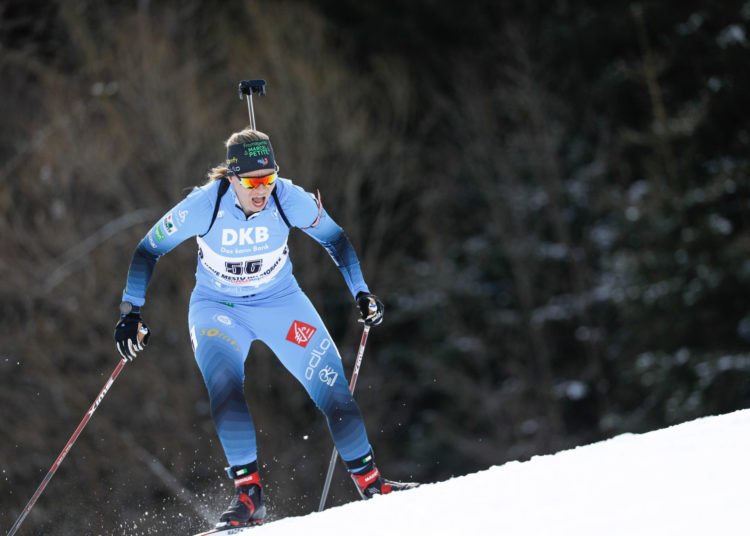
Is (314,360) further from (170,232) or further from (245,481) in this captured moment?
(170,232)

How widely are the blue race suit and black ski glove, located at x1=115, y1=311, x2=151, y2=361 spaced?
0.09 meters

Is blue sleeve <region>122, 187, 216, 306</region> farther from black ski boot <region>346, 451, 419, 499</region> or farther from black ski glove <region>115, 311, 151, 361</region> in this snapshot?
black ski boot <region>346, 451, 419, 499</region>

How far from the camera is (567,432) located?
64.1 ft

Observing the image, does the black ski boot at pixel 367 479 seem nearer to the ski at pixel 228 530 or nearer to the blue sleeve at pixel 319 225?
the ski at pixel 228 530

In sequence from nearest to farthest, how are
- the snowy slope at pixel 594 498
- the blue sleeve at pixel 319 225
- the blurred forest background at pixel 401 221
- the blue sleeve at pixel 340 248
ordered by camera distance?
the snowy slope at pixel 594 498, the blue sleeve at pixel 319 225, the blue sleeve at pixel 340 248, the blurred forest background at pixel 401 221

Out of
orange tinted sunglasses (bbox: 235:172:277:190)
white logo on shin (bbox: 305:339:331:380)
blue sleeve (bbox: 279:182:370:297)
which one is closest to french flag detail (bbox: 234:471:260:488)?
white logo on shin (bbox: 305:339:331:380)

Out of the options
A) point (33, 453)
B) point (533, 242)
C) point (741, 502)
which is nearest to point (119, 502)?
point (33, 453)

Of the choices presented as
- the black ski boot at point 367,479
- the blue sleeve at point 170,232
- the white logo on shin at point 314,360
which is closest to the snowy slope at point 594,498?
the black ski boot at point 367,479

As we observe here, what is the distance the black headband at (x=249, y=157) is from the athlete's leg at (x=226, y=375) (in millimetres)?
693

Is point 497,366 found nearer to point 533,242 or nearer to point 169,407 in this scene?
point 533,242

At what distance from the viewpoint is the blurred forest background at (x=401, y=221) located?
16188 millimetres

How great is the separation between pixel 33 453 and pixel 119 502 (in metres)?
1.54

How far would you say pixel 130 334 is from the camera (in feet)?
16.6

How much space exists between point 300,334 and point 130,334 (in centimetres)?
77
